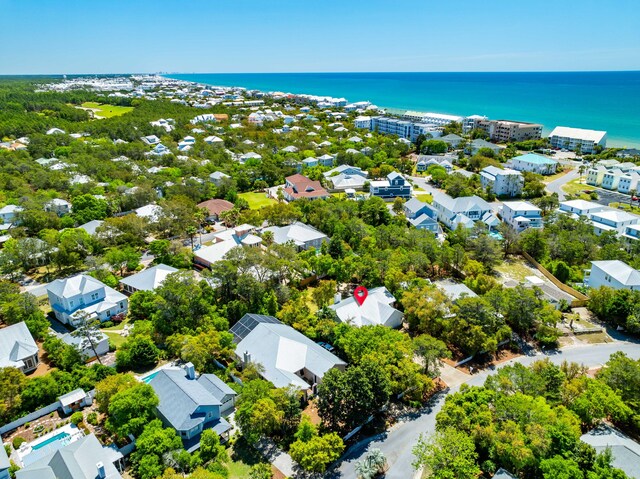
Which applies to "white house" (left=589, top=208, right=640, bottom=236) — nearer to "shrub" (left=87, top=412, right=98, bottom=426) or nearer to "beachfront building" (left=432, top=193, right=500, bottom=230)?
"beachfront building" (left=432, top=193, right=500, bottom=230)

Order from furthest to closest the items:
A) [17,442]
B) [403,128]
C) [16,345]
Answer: [403,128] → [16,345] → [17,442]

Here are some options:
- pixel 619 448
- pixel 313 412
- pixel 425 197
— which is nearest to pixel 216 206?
pixel 425 197

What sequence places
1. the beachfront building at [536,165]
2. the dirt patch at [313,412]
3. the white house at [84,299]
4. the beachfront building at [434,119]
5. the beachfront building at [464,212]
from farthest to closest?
the beachfront building at [434,119]
the beachfront building at [536,165]
the beachfront building at [464,212]
the white house at [84,299]
the dirt patch at [313,412]

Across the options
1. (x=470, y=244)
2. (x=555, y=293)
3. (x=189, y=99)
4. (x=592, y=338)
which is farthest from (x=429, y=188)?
(x=189, y=99)

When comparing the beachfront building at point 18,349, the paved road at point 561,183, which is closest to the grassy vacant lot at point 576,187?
the paved road at point 561,183

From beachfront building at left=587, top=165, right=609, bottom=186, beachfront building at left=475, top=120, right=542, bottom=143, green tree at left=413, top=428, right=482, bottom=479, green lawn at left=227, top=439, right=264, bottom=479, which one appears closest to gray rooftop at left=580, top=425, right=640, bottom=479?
green tree at left=413, top=428, right=482, bottom=479

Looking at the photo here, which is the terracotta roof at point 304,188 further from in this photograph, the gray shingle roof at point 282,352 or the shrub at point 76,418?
the shrub at point 76,418

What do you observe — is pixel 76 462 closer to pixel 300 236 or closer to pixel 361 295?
pixel 361 295
